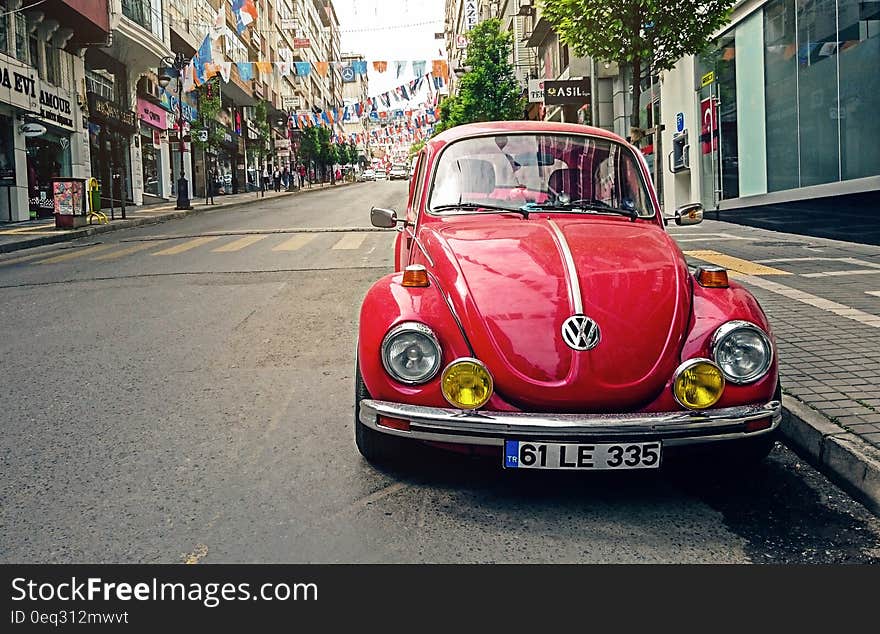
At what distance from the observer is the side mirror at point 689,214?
5.65 m

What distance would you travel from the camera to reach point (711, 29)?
1592cm

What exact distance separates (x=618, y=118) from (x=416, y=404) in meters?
28.4

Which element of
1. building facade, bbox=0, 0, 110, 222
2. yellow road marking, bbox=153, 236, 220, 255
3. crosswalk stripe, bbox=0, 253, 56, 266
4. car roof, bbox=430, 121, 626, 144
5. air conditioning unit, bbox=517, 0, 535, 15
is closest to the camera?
car roof, bbox=430, 121, 626, 144

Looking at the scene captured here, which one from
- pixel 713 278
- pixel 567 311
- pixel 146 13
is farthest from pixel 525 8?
pixel 567 311

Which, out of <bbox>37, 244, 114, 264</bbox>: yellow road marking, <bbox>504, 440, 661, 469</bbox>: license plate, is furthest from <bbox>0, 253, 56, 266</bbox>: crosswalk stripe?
<bbox>504, 440, 661, 469</bbox>: license plate

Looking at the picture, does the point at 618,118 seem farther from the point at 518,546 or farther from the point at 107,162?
the point at 518,546

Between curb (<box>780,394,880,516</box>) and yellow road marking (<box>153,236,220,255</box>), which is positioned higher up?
yellow road marking (<box>153,236,220,255</box>)

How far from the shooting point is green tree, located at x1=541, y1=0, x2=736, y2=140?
49.7ft

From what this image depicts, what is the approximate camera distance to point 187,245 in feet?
53.4

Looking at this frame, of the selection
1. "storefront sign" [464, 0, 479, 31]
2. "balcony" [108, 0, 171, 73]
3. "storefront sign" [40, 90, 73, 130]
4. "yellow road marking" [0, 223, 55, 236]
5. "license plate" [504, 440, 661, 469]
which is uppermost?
"storefront sign" [464, 0, 479, 31]

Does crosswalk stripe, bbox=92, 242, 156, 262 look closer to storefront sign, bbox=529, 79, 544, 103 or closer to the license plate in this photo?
the license plate

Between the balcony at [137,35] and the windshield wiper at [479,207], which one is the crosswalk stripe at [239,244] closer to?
the windshield wiper at [479,207]

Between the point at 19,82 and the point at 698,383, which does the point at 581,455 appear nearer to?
the point at 698,383

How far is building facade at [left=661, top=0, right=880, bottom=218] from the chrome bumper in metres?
10.4
